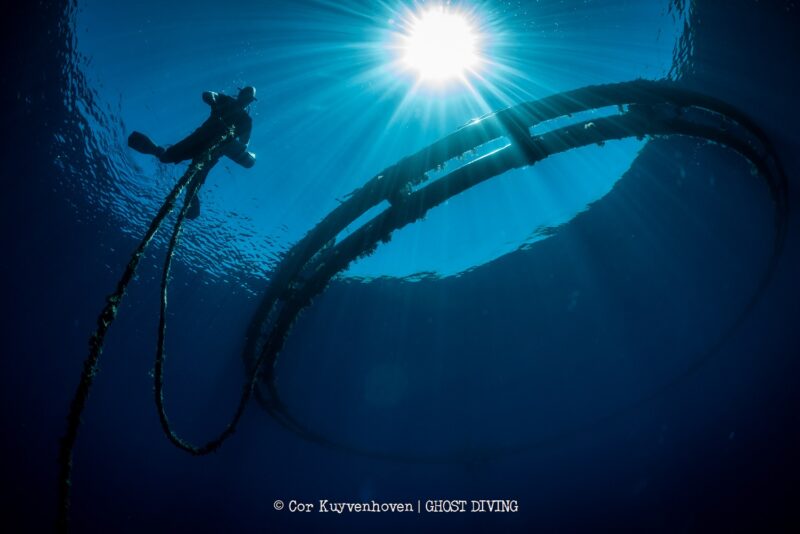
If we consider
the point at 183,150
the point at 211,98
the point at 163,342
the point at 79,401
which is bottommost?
the point at 79,401

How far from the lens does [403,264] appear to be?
975 cm

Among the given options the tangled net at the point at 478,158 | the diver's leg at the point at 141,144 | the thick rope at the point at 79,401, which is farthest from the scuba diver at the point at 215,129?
the thick rope at the point at 79,401

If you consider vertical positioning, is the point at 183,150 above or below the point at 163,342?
above

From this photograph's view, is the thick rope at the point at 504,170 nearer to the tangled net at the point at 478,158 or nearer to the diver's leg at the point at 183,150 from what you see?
the tangled net at the point at 478,158

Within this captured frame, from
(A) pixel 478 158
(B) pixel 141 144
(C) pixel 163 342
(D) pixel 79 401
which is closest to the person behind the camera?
(D) pixel 79 401

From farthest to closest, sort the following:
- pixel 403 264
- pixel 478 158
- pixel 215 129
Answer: pixel 403 264 → pixel 478 158 → pixel 215 129

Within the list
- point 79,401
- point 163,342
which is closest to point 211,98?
point 163,342

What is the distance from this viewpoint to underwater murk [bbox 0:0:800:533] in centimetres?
558

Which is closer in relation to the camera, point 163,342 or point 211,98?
point 163,342

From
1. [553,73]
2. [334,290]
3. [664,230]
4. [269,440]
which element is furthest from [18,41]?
[664,230]

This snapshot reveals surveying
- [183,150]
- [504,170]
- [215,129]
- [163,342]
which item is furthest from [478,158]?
[163,342]

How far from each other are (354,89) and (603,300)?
343 inches

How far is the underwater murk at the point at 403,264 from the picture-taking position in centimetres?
558

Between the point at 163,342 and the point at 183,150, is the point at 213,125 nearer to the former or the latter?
the point at 183,150
